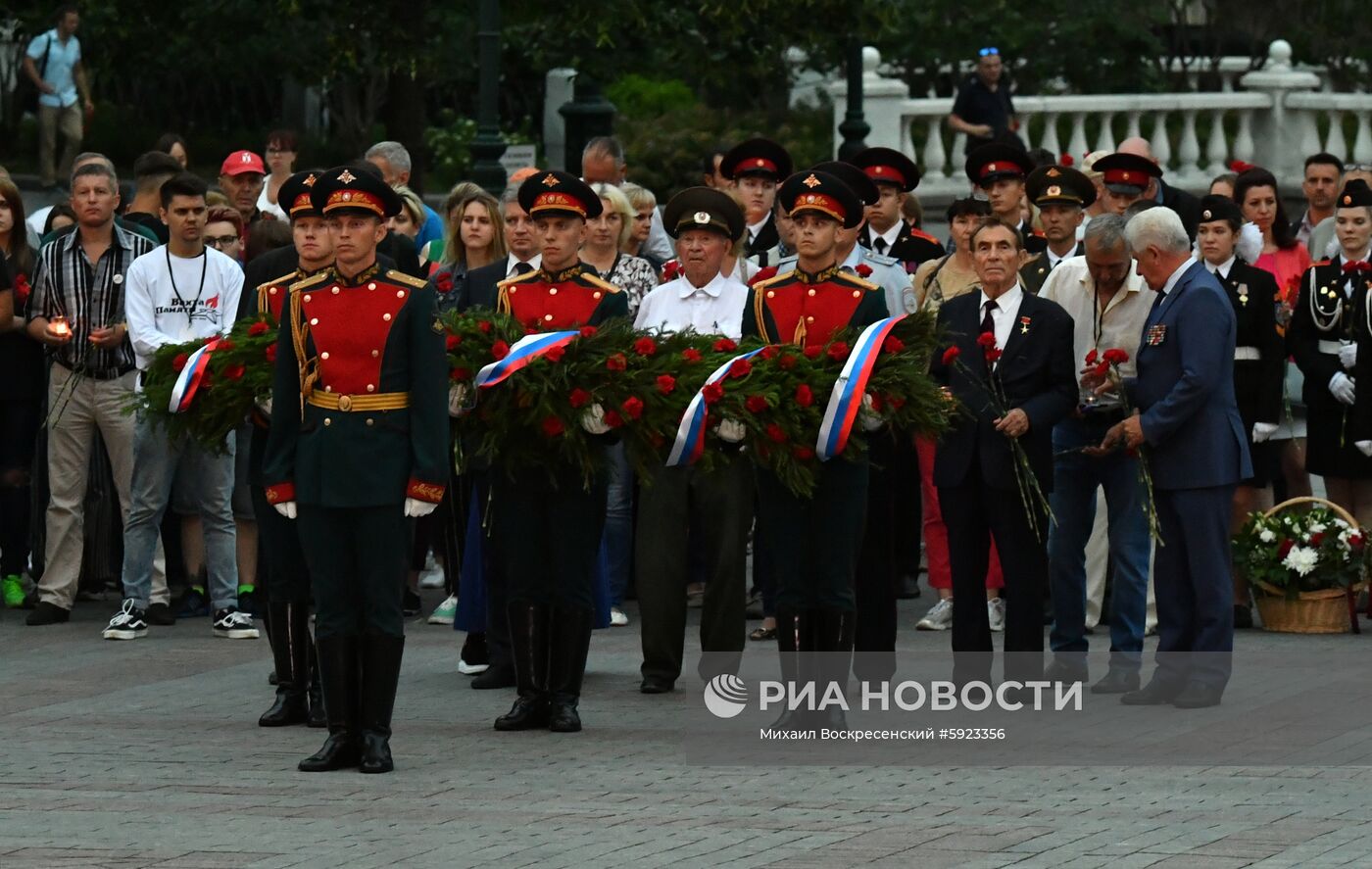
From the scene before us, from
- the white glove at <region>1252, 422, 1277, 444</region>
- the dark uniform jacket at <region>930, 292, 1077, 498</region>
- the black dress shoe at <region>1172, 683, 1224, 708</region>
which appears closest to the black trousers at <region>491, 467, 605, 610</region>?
the dark uniform jacket at <region>930, 292, 1077, 498</region>

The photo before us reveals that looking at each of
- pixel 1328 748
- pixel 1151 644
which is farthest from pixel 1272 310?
pixel 1328 748

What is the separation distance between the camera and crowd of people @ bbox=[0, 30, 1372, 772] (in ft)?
30.7

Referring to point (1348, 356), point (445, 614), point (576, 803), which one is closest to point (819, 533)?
point (576, 803)

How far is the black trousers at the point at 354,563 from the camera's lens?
365 inches

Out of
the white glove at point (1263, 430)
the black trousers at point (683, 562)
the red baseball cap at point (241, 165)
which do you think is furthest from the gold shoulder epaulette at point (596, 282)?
the red baseball cap at point (241, 165)

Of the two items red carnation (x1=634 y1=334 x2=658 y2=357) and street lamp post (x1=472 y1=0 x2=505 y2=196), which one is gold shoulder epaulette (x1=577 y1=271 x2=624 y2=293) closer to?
red carnation (x1=634 y1=334 x2=658 y2=357)

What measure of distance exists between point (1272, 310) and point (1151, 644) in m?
1.71

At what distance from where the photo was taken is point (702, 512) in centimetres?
1120

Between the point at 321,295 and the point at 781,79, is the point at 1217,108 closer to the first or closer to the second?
the point at 781,79

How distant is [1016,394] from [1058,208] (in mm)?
2395

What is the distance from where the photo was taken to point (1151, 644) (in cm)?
1253

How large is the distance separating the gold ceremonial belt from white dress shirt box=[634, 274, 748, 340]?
2.00 m

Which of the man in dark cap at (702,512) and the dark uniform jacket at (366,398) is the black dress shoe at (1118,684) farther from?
the dark uniform jacket at (366,398)

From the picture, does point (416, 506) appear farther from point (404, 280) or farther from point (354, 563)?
point (404, 280)
